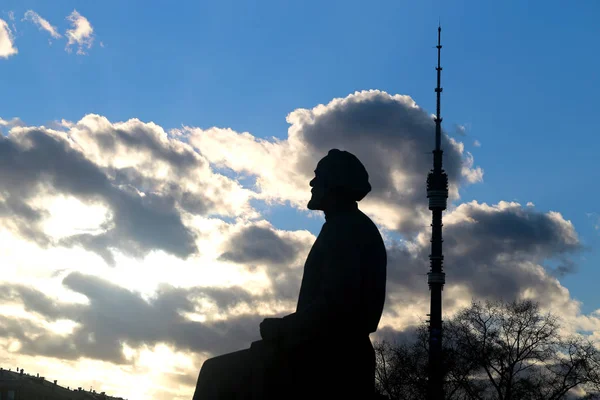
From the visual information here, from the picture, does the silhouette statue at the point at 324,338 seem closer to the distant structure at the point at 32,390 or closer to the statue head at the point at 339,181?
the statue head at the point at 339,181

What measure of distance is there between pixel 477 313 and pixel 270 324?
40.6m

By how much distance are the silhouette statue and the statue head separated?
0.30 m

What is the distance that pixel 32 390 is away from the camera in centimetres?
6253

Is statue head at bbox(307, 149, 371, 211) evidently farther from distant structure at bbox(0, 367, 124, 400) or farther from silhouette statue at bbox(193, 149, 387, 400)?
distant structure at bbox(0, 367, 124, 400)

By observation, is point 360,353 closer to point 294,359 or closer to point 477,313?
point 294,359

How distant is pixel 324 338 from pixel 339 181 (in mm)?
1394

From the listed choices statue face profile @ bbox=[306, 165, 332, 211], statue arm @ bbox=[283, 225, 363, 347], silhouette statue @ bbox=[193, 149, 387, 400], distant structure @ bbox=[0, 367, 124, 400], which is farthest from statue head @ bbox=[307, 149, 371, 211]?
distant structure @ bbox=[0, 367, 124, 400]

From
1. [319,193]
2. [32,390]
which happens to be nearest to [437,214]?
[32,390]

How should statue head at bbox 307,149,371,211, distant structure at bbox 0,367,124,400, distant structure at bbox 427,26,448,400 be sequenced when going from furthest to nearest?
distant structure at bbox 427,26,448,400 → distant structure at bbox 0,367,124,400 → statue head at bbox 307,149,371,211

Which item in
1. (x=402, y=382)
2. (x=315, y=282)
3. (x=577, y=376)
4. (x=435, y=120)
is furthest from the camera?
(x=435, y=120)

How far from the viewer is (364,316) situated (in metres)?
6.22

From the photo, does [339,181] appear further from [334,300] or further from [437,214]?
[437,214]

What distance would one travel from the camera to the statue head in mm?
6801

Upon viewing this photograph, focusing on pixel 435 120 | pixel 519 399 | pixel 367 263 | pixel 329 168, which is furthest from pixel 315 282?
pixel 435 120
